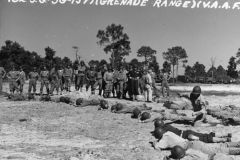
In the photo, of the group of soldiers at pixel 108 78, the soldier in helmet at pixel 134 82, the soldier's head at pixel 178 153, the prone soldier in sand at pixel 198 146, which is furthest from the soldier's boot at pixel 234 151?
the soldier in helmet at pixel 134 82

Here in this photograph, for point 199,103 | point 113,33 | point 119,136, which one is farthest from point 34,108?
point 113,33

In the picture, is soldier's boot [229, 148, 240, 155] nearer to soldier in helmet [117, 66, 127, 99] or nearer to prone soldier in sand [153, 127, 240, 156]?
prone soldier in sand [153, 127, 240, 156]

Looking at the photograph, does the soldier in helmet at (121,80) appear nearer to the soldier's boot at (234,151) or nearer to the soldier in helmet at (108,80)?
the soldier in helmet at (108,80)

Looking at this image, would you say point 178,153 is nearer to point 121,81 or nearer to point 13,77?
point 121,81

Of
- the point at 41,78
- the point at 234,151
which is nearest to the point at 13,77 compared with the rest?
the point at 41,78

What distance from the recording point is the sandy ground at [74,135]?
188 inches

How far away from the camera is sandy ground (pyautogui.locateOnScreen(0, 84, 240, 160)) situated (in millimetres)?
4783

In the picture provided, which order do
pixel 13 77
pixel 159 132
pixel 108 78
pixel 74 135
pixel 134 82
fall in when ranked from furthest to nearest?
pixel 13 77, pixel 108 78, pixel 134 82, pixel 74 135, pixel 159 132

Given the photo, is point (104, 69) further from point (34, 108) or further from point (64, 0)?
point (64, 0)

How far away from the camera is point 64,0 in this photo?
8.59 meters

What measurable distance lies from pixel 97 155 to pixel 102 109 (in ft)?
17.2

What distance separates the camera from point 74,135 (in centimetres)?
639

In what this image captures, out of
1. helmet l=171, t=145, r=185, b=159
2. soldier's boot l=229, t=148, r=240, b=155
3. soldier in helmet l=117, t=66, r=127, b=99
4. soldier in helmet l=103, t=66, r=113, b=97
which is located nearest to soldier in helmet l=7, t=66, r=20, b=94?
soldier in helmet l=103, t=66, r=113, b=97

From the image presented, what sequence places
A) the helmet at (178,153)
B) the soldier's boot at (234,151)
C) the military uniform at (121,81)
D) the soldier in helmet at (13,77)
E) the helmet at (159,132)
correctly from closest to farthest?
the helmet at (178,153) < the soldier's boot at (234,151) < the helmet at (159,132) < the military uniform at (121,81) < the soldier in helmet at (13,77)
